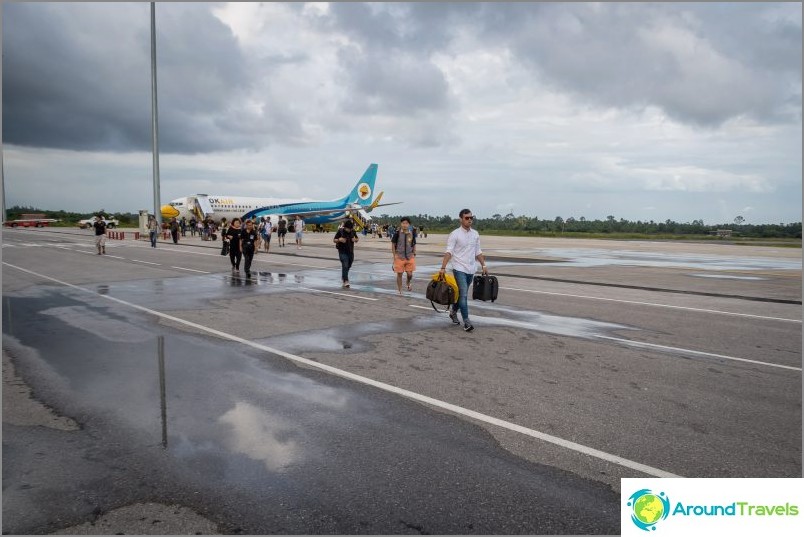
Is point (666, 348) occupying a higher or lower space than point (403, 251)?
lower

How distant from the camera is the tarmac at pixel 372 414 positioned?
344 centimetres

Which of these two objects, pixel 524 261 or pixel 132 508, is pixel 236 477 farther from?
pixel 524 261

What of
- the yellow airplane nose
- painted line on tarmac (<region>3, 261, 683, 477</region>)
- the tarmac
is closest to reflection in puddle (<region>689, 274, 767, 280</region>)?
the tarmac

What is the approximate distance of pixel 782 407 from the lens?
5.35 meters

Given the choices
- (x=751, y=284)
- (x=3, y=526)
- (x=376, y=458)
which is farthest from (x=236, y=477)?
(x=751, y=284)

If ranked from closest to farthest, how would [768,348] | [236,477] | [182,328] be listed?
[236,477], [768,348], [182,328]

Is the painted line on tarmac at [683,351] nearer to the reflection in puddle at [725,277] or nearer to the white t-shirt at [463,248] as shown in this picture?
the white t-shirt at [463,248]

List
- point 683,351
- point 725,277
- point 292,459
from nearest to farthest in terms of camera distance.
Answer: point 292,459 → point 683,351 → point 725,277

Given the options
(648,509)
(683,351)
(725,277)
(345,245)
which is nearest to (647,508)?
(648,509)

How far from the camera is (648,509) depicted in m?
3.37

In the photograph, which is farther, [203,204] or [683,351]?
[203,204]

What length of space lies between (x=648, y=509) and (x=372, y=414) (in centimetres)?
238

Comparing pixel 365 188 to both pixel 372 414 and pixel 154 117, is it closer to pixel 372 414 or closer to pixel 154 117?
pixel 154 117

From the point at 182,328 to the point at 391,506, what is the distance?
6.28 meters
